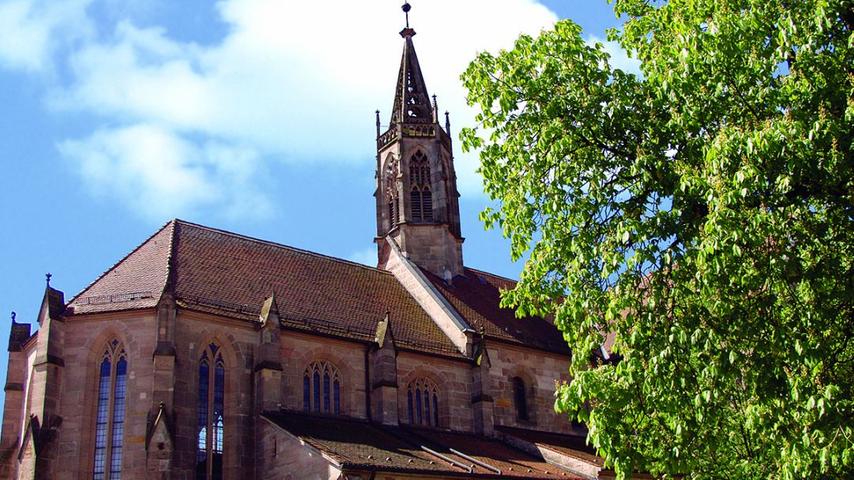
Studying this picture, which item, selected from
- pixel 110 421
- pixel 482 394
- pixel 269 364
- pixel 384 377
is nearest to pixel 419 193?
pixel 482 394

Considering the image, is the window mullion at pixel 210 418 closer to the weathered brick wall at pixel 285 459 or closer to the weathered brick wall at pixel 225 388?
the weathered brick wall at pixel 225 388

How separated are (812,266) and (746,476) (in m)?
4.77

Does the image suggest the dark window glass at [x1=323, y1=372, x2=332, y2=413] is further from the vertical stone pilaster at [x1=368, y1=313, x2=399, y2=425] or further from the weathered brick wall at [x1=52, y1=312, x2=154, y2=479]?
the weathered brick wall at [x1=52, y1=312, x2=154, y2=479]

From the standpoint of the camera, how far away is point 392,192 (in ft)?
133

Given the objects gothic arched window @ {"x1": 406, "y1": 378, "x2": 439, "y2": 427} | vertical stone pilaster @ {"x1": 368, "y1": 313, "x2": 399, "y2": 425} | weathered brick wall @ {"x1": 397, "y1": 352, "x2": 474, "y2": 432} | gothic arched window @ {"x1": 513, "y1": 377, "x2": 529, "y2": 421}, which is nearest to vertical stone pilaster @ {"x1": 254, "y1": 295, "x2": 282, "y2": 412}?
vertical stone pilaster @ {"x1": 368, "y1": 313, "x2": 399, "y2": 425}

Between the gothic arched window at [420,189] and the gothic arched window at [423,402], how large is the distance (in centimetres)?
985

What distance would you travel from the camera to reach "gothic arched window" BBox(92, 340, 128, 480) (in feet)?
81.2

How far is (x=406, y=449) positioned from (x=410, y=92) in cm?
2171

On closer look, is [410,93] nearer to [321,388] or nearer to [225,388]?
[321,388]

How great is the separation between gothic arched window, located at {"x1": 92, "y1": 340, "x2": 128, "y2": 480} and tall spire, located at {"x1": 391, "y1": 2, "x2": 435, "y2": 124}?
62.6ft

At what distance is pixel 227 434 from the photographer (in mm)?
26297

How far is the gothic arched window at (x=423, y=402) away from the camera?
101ft

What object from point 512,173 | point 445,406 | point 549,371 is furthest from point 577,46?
point 549,371

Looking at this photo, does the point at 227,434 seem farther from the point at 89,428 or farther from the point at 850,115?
the point at 850,115
